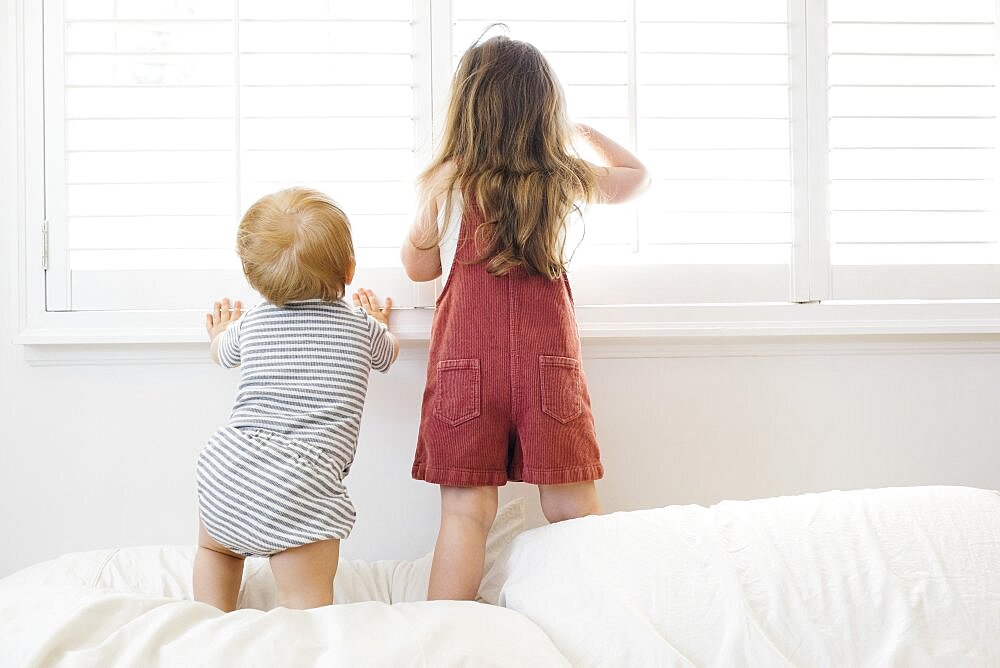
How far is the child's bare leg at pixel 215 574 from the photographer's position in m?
1.30

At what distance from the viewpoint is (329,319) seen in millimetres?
1377

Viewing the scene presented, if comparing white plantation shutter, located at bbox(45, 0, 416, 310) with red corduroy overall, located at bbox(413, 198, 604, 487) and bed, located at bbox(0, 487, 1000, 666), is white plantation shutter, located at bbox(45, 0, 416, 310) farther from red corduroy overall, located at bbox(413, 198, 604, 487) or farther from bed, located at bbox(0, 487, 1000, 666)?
bed, located at bbox(0, 487, 1000, 666)

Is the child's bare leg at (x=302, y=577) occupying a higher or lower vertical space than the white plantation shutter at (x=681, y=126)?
lower

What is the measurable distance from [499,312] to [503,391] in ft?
0.46

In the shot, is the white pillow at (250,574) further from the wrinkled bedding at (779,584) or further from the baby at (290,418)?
the wrinkled bedding at (779,584)

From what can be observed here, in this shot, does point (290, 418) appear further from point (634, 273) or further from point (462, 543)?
point (634, 273)

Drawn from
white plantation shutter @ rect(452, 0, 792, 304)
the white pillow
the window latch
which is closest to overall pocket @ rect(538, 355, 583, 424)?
the white pillow

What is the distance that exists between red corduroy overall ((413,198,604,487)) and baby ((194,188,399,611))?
14 centimetres

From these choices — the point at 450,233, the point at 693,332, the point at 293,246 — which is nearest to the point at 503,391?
the point at 450,233

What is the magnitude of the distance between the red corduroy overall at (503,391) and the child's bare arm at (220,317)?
1.46ft

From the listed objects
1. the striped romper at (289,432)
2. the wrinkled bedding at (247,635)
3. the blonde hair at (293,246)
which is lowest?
the wrinkled bedding at (247,635)

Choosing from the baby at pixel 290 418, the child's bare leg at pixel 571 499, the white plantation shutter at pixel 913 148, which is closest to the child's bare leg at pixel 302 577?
the baby at pixel 290 418

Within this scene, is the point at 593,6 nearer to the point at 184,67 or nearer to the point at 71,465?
the point at 184,67

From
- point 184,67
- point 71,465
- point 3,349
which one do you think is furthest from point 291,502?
point 184,67
